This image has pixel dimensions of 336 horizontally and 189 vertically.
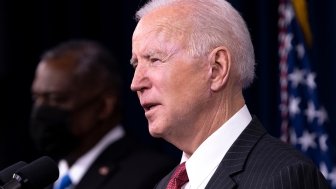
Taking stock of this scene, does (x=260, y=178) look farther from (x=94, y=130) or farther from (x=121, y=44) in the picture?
(x=121, y=44)

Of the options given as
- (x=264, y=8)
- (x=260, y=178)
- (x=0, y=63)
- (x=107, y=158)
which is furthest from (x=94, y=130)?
(x=260, y=178)

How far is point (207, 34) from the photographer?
6.54 feet

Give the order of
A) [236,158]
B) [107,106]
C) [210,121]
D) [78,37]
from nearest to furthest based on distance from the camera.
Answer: [236,158] → [210,121] → [107,106] → [78,37]

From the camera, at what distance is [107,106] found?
11.3 ft

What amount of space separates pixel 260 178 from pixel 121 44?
255cm

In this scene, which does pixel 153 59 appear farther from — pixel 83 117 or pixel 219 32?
pixel 83 117

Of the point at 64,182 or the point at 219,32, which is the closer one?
the point at 219,32

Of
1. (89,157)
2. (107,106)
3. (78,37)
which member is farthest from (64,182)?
(78,37)

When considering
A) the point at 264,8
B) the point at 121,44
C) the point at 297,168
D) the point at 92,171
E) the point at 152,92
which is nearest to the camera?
the point at 297,168

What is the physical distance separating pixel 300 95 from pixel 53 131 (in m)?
1.12

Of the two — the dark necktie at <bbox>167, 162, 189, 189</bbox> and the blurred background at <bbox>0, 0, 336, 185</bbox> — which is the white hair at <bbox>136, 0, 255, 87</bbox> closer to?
the dark necktie at <bbox>167, 162, 189, 189</bbox>

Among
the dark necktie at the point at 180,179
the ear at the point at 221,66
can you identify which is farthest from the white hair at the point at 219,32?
the dark necktie at the point at 180,179

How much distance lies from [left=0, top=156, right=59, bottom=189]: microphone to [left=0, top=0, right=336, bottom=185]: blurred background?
169cm

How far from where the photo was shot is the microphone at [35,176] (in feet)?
5.67
